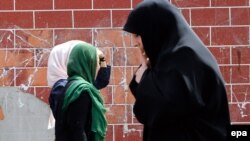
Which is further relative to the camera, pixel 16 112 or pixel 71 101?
pixel 16 112

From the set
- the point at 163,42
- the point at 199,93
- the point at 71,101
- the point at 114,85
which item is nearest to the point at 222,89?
the point at 199,93

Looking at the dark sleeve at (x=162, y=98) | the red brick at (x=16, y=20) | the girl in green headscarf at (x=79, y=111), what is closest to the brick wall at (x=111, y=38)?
the red brick at (x=16, y=20)

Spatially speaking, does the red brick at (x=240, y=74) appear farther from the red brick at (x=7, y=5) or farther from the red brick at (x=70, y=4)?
the red brick at (x=7, y=5)

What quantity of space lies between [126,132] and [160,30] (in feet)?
9.74

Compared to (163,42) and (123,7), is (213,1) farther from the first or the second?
(163,42)

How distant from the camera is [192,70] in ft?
9.18

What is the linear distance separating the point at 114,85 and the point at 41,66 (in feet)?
2.01

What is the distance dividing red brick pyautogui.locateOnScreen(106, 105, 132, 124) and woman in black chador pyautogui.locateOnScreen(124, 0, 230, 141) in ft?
9.32

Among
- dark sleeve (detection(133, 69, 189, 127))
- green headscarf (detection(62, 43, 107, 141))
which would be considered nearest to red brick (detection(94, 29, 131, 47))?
green headscarf (detection(62, 43, 107, 141))

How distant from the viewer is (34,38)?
5777mm

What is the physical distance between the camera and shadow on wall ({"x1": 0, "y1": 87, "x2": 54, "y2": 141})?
5801 mm

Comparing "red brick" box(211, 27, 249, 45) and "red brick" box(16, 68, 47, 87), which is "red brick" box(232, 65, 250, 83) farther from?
"red brick" box(16, 68, 47, 87)

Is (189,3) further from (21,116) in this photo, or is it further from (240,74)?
(21,116)

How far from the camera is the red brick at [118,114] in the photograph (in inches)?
228
